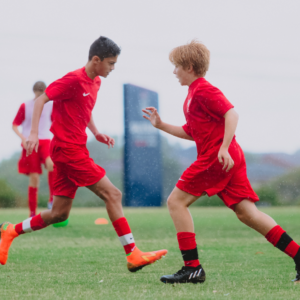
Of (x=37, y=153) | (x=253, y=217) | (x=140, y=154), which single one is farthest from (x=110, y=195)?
(x=140, y=154)

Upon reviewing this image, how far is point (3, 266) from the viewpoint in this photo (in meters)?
3.74

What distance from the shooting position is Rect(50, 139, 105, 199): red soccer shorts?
346 centimetres

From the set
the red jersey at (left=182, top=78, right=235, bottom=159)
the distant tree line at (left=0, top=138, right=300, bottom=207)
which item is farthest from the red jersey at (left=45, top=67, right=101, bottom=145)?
the distant tree line at (left=0, top=138, right=300, bottom=207)

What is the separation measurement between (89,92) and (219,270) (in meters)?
1.56

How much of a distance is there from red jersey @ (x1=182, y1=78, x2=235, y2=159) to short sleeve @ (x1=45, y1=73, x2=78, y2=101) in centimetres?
88

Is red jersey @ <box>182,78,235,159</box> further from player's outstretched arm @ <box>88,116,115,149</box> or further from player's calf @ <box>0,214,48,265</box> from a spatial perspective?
player's calf @ <box>0,214,48,265</box>

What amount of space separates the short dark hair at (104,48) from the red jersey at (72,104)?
0.18m

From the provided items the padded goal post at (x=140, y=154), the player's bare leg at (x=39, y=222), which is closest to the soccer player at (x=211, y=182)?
the player's bare leg at (x=39, y=222)

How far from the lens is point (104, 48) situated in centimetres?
356

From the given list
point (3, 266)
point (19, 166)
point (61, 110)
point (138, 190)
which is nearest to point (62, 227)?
point (19, 166)

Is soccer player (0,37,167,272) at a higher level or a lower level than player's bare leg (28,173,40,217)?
higher

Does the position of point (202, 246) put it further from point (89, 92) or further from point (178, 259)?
point (89, 92)

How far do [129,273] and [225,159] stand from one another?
3.62ft

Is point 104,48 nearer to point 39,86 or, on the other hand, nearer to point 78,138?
point 78,138
